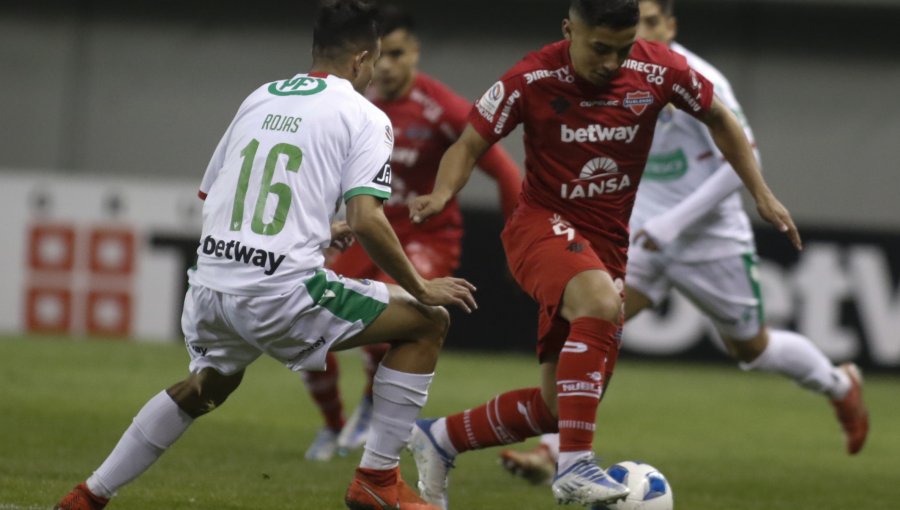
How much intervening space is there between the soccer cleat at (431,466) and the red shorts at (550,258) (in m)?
0.56

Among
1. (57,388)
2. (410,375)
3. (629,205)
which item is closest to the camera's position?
(410,375)

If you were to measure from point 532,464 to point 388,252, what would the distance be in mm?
2349

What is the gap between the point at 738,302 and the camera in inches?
309

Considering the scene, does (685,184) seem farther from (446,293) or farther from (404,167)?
(446,293)

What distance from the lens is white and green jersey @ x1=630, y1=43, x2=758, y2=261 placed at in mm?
7809

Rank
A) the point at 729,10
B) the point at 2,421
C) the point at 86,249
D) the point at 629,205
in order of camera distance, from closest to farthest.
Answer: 1. the point at 629,205
2. the point at 2,421
3. the point at 86,249
4. the point at 729,10

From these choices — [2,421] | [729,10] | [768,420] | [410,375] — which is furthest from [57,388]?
[729,10]

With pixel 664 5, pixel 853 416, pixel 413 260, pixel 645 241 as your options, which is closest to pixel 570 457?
pixel 645 241

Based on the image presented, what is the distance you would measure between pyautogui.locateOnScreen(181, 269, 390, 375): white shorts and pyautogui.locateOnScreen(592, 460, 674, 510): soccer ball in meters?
1.02

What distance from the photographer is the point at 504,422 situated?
6.02 m

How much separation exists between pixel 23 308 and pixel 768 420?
291 inches

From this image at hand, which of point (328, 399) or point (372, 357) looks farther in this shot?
point (372, 357)

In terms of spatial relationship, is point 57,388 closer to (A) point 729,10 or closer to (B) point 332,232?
(B) point 332,232

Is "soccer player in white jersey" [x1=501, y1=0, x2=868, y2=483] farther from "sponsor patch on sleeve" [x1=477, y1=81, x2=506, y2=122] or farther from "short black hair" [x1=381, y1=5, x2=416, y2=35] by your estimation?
"sponsor patch on sleeve" [x1=477, y1=81, x2=506, y2=122]
